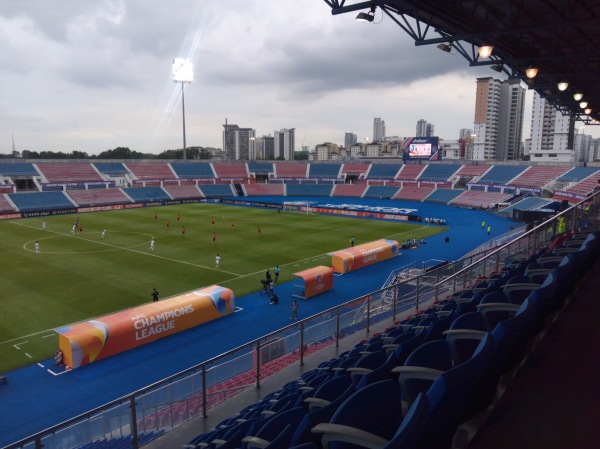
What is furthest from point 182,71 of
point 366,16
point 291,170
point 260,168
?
point 366,16

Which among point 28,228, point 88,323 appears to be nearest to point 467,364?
point 88,323

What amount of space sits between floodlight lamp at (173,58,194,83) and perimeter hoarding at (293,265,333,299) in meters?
63.5

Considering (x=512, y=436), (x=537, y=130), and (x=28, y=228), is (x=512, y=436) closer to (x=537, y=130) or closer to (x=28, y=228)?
(x=28, y=228)

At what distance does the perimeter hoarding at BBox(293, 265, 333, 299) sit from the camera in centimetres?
2400

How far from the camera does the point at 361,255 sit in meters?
30.1

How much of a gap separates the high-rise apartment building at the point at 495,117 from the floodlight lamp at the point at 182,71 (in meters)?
110

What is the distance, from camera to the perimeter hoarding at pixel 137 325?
1619cm

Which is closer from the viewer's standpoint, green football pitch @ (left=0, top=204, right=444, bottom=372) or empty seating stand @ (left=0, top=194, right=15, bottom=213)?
green football pitch @ (left=0, top=204, right=444, bottom=372)

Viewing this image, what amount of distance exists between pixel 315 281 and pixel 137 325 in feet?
33.8

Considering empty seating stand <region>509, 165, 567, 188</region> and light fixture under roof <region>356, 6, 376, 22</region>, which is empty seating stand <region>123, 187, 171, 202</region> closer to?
empty seating stand <region>509, 165, 567, 188</region>

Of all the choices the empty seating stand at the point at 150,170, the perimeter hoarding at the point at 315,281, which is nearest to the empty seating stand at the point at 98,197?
the empty seating stand at the point at 150,170

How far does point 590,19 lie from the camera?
10.4 m

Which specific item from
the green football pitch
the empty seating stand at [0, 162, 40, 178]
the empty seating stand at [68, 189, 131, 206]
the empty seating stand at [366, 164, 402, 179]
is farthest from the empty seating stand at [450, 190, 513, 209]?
the empty seating stand at [0, 162, 40, 178]

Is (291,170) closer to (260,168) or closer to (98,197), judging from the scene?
(260,168)
